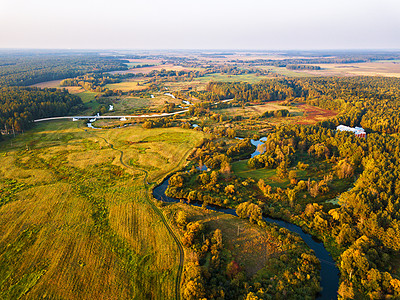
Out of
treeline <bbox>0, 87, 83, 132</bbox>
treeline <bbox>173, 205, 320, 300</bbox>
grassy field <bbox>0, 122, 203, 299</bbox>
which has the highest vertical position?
treeline <bbox>0, 87, 83, 132</bbox>

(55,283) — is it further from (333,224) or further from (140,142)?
(140,142)

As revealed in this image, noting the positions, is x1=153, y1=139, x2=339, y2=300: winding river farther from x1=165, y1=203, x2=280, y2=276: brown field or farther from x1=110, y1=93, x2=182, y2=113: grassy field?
x1=110, y1=93, x2=182, y2=113: grassy field

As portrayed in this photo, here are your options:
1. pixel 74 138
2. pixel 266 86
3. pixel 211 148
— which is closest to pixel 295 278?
pixel 211 148

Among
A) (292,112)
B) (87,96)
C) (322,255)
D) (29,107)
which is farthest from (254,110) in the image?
(87,96)

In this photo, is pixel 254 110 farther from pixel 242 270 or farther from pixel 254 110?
pixel 242 270

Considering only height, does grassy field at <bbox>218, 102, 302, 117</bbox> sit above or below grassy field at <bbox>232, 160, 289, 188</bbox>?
above

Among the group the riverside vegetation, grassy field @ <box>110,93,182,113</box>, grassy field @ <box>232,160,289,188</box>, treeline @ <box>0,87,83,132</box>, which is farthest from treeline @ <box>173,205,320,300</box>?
grassy field @ <box>110,93,182,113</box>

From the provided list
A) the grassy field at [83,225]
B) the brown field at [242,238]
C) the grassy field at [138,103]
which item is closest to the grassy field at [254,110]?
the grassy field at [138,103]

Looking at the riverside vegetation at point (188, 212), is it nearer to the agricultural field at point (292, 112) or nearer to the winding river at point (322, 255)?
the winding river at point (322, 255)
